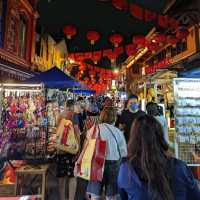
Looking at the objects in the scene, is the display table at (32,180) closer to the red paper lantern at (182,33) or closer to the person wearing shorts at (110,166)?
the person wearing shorts at (110,166)

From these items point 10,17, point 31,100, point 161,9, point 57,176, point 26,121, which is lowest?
point 57,176

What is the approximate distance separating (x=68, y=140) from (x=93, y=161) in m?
1.31

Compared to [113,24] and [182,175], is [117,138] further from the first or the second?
[113,24]

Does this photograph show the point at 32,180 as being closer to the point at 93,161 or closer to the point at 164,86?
the point at 93,161

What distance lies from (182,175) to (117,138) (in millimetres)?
1883

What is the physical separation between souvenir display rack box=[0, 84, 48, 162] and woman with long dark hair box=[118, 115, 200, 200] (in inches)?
126

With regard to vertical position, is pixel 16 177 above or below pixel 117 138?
below

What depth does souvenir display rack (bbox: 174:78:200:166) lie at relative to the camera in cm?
496

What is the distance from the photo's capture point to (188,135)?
5.01 meters

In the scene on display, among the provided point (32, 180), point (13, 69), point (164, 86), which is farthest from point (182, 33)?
point (32, 180)

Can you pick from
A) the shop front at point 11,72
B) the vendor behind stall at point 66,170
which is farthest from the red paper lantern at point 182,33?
the vendor behind stall at point 66,170

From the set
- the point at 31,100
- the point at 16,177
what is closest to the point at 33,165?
the point at 16,177

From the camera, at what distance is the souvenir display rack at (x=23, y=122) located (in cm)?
448

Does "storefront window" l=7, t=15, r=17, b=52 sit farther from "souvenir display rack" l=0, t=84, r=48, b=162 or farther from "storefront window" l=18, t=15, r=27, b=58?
"souvenir display rack" l=0, t=84, r=48, b=162
